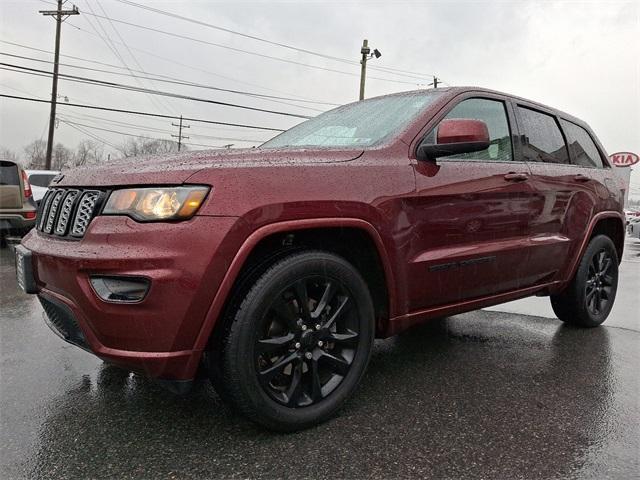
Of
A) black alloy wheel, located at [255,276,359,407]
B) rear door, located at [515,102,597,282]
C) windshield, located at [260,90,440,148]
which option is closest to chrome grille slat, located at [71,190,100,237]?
black alloy wheel, located at [255,276,359,407]

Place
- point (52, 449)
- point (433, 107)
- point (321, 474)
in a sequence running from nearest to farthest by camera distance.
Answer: point (321, 474) < point (52, 449) < point (433, 107)

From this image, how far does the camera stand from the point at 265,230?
81.9 inches

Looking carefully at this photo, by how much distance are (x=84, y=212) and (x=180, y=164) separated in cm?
48

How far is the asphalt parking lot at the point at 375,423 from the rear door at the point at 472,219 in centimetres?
Answer: 56

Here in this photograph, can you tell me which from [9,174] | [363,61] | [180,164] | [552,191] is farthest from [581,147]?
[363,61]

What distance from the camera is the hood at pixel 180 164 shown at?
6.71 feet

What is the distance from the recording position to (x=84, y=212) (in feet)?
7.06

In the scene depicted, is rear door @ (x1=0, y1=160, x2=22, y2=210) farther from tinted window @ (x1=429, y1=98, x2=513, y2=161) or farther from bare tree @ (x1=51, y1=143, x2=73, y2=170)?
bare tree @ (x1=51, y1=143, x2=73, y2=170)

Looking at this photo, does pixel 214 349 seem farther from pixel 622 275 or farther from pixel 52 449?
pixel 622 275

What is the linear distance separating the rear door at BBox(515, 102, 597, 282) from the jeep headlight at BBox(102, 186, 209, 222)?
2.37m

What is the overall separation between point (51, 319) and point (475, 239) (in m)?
2.31

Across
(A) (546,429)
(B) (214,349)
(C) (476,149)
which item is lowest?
(A) (546,429)

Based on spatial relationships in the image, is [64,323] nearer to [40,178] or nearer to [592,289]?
[592,289]

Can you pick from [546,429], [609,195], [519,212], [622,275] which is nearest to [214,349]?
[546,429]
